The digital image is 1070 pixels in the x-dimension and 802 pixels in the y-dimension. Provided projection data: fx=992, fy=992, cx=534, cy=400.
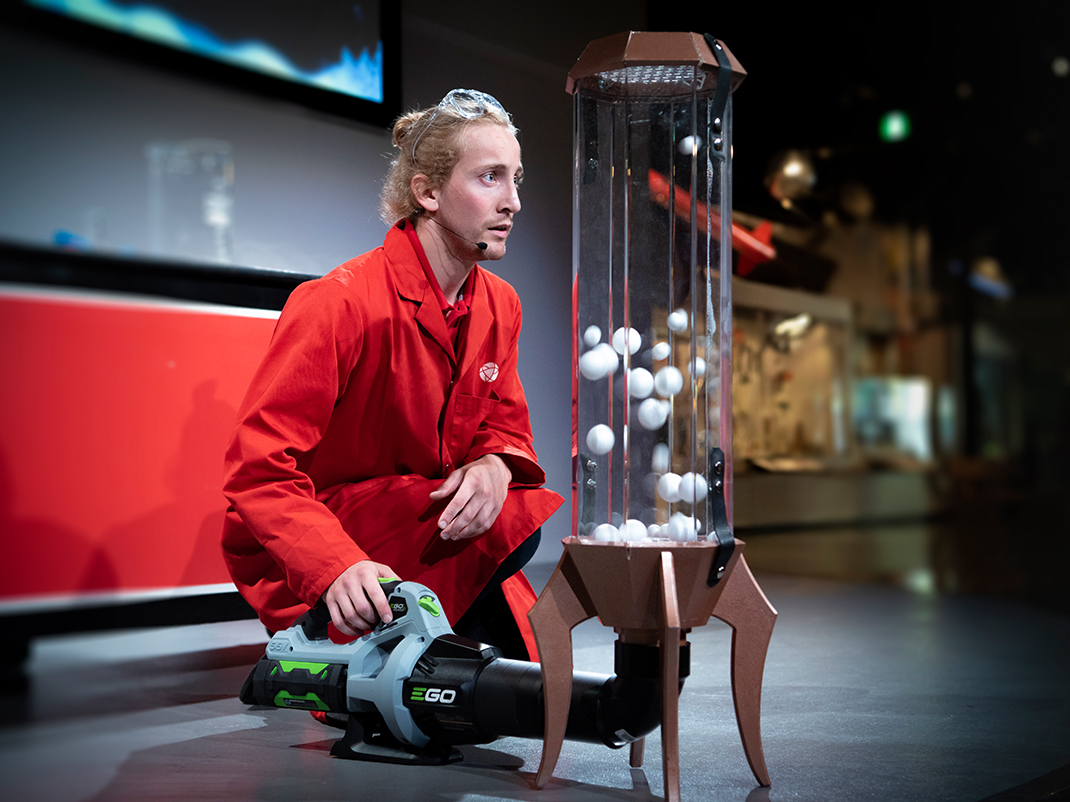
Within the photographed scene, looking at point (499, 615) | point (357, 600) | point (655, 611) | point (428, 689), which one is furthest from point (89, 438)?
point (499, 615)

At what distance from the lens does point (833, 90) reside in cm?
454

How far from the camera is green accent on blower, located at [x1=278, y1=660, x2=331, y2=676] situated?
1278 mm

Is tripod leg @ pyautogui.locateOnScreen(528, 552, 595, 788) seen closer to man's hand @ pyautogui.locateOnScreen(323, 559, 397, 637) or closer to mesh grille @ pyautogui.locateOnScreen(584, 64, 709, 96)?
man's hand @ pyautogui.locateOnScreen(323, 559, 397, 637)

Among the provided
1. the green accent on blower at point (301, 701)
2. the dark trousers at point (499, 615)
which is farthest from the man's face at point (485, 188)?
the green accent on blower at point (301, 701)

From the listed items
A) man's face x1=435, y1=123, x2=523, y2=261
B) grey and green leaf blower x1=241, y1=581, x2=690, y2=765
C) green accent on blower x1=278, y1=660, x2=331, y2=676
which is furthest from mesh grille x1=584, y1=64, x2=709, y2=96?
green accent on blower x1=278, y1=660, x2=331, y2=676

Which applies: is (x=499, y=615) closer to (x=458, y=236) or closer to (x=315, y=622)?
(x=315, y=622)

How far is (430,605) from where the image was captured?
1.27m

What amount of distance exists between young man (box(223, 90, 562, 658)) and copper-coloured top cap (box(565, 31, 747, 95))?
0.28 m

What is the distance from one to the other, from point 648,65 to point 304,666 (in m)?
0.88

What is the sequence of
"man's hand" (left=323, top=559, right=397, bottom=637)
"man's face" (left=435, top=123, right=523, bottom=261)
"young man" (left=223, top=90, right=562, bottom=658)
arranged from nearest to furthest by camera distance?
"man's hand" (left=323, top=559, right=397, bottom=637)
"young man" (left=223, top=90, right=562, bottom=658)
"man's face" (left=435, top=123, right=523, bottom=261)

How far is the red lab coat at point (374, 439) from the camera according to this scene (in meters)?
1.30

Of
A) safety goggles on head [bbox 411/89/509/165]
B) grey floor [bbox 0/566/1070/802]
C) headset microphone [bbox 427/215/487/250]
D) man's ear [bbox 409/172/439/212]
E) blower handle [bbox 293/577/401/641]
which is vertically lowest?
grey floor [bbox 0/566/1070/802]

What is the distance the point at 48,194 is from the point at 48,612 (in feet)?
1.32

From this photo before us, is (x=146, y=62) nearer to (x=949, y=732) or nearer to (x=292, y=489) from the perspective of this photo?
(x=292, y=489)
